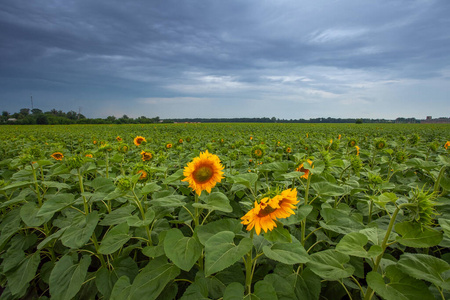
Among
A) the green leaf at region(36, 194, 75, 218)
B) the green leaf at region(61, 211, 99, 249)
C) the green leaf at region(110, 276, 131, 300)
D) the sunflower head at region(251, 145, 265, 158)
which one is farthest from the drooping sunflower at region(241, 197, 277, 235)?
the sunflower head at region(251, 145, 265, 158)

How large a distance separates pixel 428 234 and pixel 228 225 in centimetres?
107

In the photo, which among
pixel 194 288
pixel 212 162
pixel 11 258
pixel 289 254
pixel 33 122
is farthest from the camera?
pixel 33 122

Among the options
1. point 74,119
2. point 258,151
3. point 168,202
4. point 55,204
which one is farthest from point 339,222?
point 74,119

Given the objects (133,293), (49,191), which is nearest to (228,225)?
(133,293)

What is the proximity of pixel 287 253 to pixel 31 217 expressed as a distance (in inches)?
84.0

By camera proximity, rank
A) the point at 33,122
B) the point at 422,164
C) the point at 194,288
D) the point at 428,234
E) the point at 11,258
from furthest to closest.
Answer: the point at 33,122
the point at 422,164
the point at 11,258
the point at 194,288
the point at 428,234

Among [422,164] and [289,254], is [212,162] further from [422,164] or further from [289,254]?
[422,164]

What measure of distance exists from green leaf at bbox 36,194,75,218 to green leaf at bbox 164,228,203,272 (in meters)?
0.95

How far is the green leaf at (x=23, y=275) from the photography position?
1.73m

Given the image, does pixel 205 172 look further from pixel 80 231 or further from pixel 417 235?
pixel 417 235

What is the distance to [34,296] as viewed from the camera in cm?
198

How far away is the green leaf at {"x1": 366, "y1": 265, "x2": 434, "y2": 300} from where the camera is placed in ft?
3.26

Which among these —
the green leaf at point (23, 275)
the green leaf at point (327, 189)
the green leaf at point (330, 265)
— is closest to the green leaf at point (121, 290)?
the green leaf at point (23, 275)

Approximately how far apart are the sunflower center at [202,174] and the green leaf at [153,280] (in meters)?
0.61
